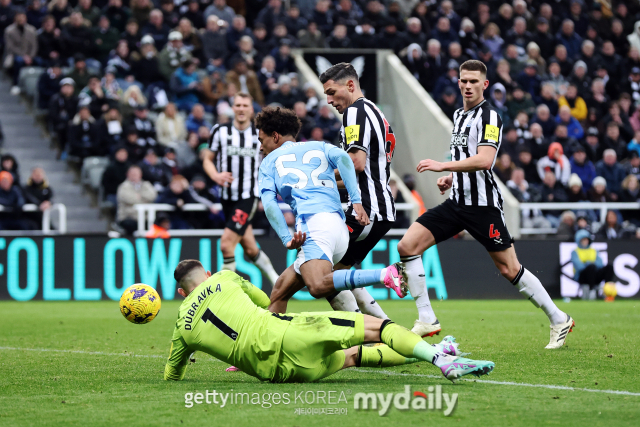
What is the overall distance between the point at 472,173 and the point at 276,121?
2.03 m

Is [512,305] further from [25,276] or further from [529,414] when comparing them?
[529,414]

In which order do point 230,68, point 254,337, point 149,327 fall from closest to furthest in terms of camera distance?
1. point 254,337
2. point 149,327
3. point 230,68

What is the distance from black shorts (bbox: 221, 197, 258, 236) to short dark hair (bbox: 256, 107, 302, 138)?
5.24 metres

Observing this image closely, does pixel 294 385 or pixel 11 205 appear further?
pixel 11 205

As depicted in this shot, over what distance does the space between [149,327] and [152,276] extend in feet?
15.1

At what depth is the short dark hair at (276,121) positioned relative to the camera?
6574 millimetres

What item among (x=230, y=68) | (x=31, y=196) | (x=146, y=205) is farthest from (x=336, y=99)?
(x=230, y=68)

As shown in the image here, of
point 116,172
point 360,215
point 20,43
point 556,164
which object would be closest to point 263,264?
point 116,172

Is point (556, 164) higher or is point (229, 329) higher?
point (556, 164)

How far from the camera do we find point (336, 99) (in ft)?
23.8

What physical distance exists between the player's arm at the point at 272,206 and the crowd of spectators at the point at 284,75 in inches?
382

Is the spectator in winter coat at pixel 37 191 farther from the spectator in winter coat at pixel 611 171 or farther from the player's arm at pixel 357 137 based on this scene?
the spectator in winter coat at pixel 611 171

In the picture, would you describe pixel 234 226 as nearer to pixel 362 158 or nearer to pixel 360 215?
pixel 362 158

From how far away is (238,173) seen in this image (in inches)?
473
